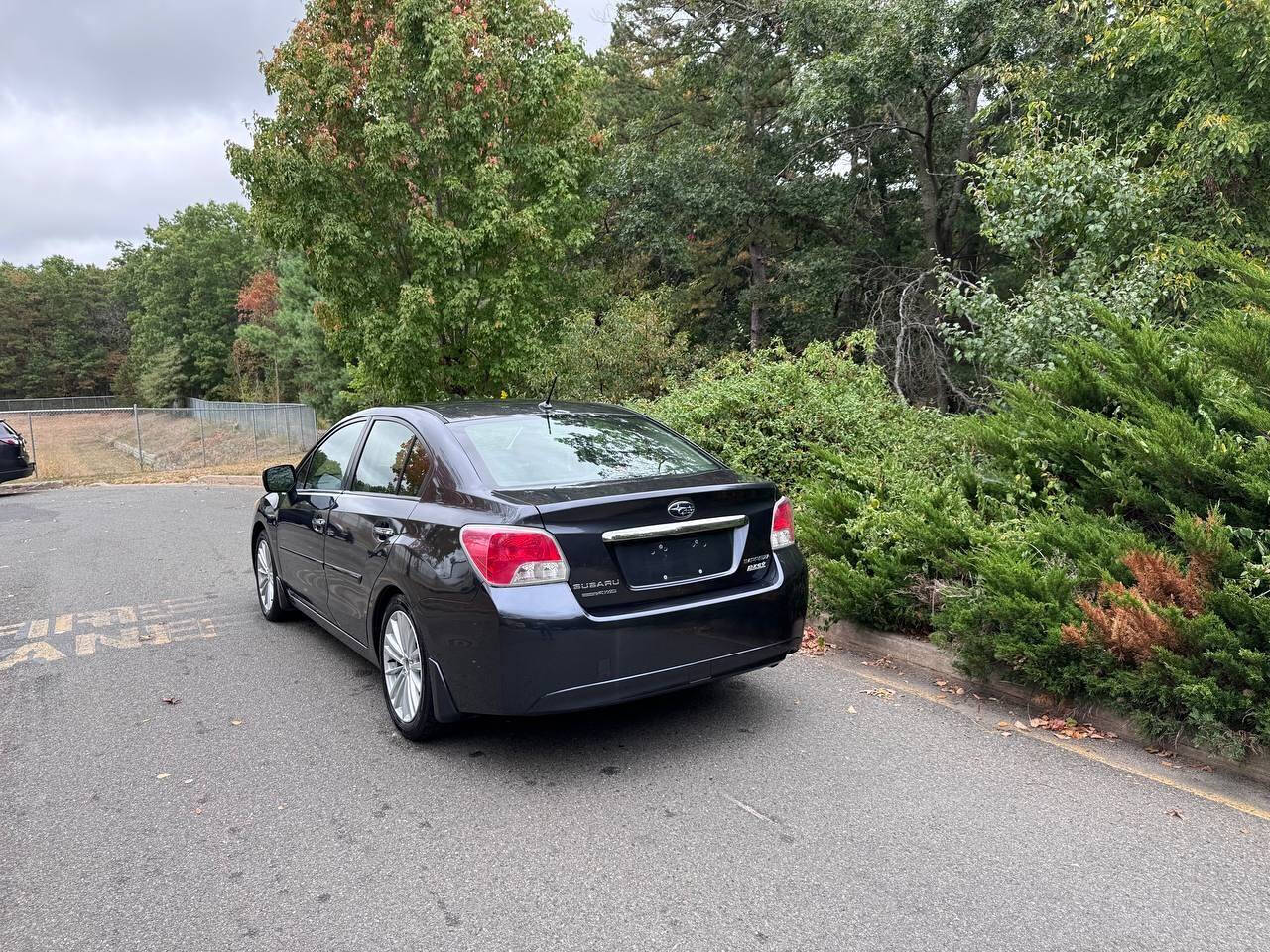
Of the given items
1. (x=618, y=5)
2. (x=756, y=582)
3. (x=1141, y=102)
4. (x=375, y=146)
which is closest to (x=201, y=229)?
(x=618, y=5)

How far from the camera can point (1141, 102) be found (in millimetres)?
11688

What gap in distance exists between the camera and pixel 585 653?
3.40 m

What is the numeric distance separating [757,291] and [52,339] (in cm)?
8709

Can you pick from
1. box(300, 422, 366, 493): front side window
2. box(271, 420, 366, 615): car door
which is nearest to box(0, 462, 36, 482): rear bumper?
box(271, 420, 366, 615): car door

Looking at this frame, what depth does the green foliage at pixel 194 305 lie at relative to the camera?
211ft

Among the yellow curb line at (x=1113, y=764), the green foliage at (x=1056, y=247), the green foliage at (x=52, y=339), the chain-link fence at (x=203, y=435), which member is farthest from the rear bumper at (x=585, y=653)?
the green foliage at (x=52, y=339)

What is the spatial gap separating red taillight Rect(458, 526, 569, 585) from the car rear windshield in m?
0.39

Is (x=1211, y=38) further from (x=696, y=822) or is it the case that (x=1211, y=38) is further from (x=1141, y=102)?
(x=696, y=822)

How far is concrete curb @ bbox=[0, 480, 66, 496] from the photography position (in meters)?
17.9

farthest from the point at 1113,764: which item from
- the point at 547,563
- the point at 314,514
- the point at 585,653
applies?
the point at 314,514

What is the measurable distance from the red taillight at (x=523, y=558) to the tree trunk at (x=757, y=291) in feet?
60.0

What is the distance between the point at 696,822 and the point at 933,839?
0.85m

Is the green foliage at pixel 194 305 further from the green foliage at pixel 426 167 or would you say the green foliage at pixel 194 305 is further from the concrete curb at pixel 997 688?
the concrete curb at pixel 997 688

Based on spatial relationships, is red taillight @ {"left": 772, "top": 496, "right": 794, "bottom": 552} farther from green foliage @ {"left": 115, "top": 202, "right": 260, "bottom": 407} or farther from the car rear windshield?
green foliage @ {"left": 115, "top": 202, "right": 260, "bottom": 407}
